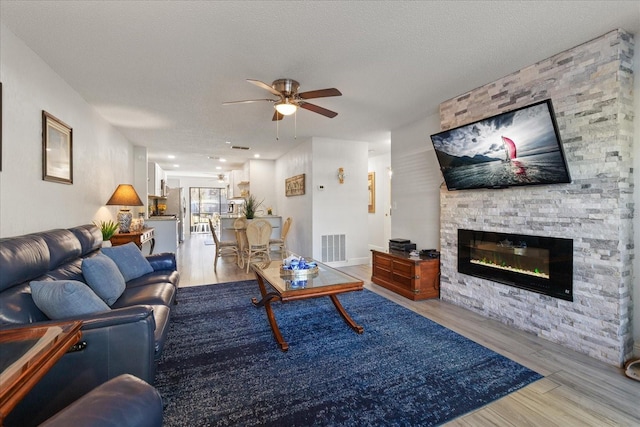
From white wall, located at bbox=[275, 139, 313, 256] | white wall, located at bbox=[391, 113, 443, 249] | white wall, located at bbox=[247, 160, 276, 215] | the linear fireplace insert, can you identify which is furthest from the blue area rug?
white wall, located at bbox=[247, 160, 276, 215]

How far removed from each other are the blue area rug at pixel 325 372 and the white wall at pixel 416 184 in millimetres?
1569

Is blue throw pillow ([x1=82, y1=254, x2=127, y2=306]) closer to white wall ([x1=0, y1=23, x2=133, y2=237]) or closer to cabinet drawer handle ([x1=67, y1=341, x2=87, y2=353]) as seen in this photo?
white wall ([x1=0, y1=23, x2=133, y2=237])

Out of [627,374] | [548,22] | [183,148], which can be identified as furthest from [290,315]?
[183,148]

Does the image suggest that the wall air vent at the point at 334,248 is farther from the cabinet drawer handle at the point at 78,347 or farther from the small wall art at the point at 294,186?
the cabinet drawer handle at the point at 78,347

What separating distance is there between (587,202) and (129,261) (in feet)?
14.2

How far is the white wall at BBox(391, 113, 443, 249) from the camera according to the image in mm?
4082

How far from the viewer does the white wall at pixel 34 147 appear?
2.17 meters

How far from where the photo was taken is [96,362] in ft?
4.81

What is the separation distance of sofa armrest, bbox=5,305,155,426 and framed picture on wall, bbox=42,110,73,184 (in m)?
2.04

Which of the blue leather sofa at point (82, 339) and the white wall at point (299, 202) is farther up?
the white wall at point (299, 202)

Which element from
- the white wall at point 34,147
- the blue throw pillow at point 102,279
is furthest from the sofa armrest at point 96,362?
the white wall at point 34,147

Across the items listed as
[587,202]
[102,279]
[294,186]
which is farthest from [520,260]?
[294,186]

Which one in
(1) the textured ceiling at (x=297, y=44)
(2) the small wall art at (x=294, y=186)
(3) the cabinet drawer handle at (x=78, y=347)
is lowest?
(3) the cabinet drawer handle at (x=78, y=347)

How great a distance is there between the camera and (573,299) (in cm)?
245
